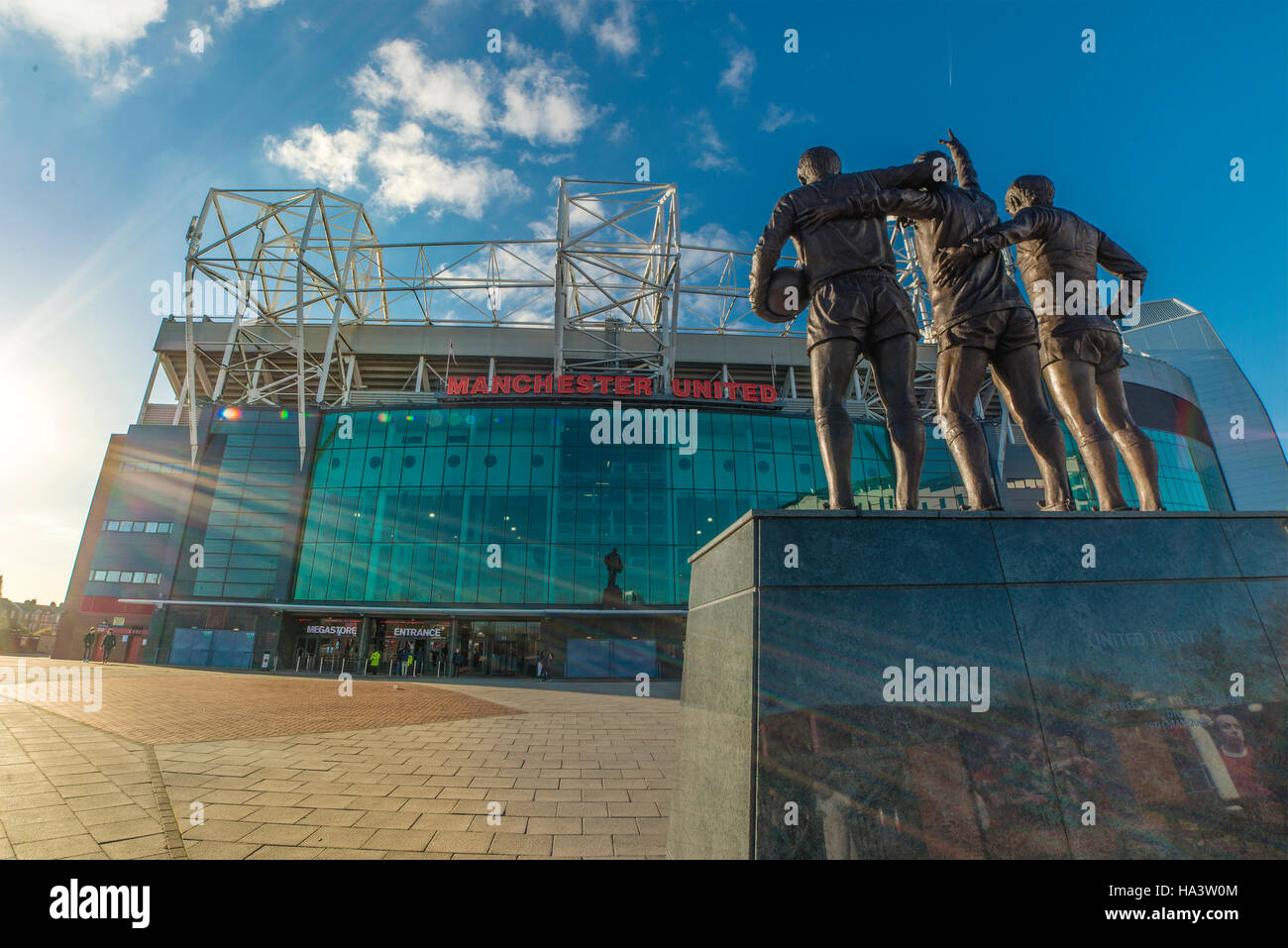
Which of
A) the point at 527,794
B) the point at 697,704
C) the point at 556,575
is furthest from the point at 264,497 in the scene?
the point at 697,704

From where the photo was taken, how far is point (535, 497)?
106 ft

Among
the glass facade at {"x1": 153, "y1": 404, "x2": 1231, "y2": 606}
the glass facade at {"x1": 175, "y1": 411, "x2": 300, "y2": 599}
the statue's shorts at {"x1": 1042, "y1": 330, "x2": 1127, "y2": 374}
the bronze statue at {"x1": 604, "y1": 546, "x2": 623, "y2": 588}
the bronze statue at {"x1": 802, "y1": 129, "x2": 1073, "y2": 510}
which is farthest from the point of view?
the glass facade at {"x1": 175, "y1": 411, "x2": 300, "y2": 599}

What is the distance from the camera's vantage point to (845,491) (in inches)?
167

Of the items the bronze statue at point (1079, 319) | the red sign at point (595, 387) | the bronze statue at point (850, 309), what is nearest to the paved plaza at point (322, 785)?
the bronze statue at point (850, 309)

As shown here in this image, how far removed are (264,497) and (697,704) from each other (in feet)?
125

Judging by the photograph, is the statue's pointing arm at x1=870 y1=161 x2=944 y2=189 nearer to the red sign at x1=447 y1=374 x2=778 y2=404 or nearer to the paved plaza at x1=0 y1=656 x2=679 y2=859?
the paved plaza at x1=0 y1=656 x2=679 y2=859

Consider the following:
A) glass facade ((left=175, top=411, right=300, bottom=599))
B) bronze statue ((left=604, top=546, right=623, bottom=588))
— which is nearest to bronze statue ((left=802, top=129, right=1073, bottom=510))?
bronze statue ((left=604, top=546, right=623, bottom=588))

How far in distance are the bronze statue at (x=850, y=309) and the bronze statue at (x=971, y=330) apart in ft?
0.42

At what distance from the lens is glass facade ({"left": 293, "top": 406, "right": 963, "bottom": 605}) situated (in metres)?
31.0

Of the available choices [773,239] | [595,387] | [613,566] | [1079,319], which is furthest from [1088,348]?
[595,387]

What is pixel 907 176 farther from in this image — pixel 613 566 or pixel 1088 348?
pixel 613 566

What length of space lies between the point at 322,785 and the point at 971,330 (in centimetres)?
757
